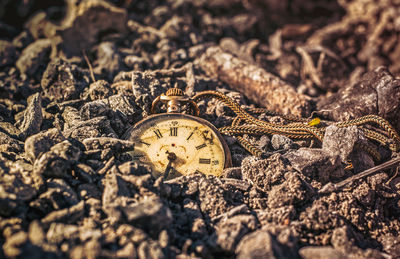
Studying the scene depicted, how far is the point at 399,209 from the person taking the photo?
9.37ft

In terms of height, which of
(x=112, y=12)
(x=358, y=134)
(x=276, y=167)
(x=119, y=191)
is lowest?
(x=119, y=191)

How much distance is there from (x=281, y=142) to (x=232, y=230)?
1302mm

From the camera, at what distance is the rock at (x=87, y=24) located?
16.2 ft

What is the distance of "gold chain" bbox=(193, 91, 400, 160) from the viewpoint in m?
3.21

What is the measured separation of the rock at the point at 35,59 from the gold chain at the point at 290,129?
2613mm

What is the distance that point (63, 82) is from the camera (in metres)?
3.88

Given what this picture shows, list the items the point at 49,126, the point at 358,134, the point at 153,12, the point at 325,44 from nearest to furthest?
the point at 358,134
the point at 49,126
the point at 153,12
the point at 325,44

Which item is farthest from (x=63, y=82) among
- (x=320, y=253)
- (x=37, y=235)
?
(x=320, y=253)

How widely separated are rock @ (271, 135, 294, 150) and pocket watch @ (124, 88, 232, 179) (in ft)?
1.81

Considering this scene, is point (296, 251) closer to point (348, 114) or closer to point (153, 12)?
point (348, 114)

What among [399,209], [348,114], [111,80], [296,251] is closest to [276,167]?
[296,251]

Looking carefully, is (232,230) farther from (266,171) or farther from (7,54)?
(7,54)

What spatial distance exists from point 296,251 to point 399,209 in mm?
1370

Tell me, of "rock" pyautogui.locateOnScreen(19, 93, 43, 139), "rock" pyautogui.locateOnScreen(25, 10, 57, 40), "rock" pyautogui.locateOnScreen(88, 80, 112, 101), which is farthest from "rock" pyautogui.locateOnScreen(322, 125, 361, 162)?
"rock" pyautogui.locateOnScreen(25, 10, 57, 40)
